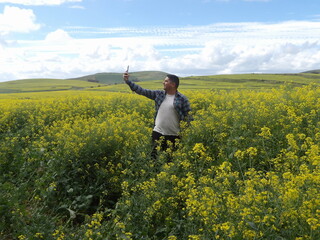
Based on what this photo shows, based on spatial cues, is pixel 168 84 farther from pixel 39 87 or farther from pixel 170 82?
pixel 39 87

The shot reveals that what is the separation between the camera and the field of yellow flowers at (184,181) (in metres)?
3.62

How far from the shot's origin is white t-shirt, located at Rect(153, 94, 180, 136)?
702 cm

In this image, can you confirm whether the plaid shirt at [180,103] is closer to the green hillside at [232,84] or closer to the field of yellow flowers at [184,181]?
the field of yellow flowers at [184,181]

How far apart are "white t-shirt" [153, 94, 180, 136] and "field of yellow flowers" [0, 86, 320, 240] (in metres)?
0.31

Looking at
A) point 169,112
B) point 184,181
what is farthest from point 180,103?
point 184,181

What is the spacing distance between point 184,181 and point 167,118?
175 centimetres

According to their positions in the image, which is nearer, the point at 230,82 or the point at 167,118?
the point at 167,118

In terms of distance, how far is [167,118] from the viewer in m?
7.05

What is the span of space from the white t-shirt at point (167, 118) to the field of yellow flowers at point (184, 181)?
312 millimetres

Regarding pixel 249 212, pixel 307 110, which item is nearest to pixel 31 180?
pixel 249 212

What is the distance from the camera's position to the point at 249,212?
3424mm

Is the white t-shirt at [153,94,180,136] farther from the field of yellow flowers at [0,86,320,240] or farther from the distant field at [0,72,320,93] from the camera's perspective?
the distant field at [0,72,320,93]

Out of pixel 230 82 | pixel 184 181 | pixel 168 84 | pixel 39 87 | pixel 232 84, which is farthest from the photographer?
pixel 39 87

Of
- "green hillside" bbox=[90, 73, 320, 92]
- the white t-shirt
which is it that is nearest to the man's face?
the white t-shirt
